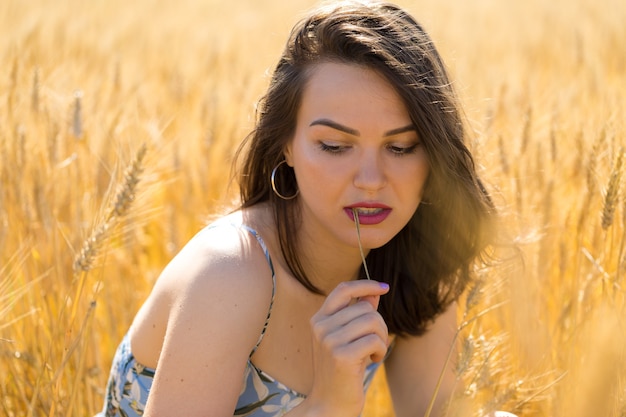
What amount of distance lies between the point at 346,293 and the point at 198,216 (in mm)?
1474

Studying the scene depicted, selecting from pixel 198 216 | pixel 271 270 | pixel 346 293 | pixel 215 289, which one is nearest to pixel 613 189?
pixel 346 293

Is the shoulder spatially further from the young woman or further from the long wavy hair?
the long wavy hair

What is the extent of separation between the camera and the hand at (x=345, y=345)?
141cm

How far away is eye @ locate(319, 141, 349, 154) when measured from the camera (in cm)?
155

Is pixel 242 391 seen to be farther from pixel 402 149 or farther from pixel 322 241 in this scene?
pixel 402 149

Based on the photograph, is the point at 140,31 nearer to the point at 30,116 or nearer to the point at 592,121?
the point at 30,116

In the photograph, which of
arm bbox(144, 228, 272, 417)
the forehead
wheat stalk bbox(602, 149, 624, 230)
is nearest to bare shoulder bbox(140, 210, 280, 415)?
arm bbox(144, 228, 272, 417)

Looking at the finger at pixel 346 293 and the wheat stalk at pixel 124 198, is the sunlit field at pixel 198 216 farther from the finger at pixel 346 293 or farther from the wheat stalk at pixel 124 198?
the finger at pixel 346 293

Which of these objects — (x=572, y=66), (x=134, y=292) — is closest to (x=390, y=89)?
(x=134, y=292)

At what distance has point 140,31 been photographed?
5.91 meters

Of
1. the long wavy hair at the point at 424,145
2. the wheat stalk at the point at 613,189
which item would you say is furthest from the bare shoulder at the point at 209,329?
the wheat stalk at the point at 613,189

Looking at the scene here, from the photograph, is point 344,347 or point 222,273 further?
point 222,273

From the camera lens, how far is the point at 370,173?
4.94 ft

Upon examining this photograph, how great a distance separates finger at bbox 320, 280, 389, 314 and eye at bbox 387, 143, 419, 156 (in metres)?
0.29
